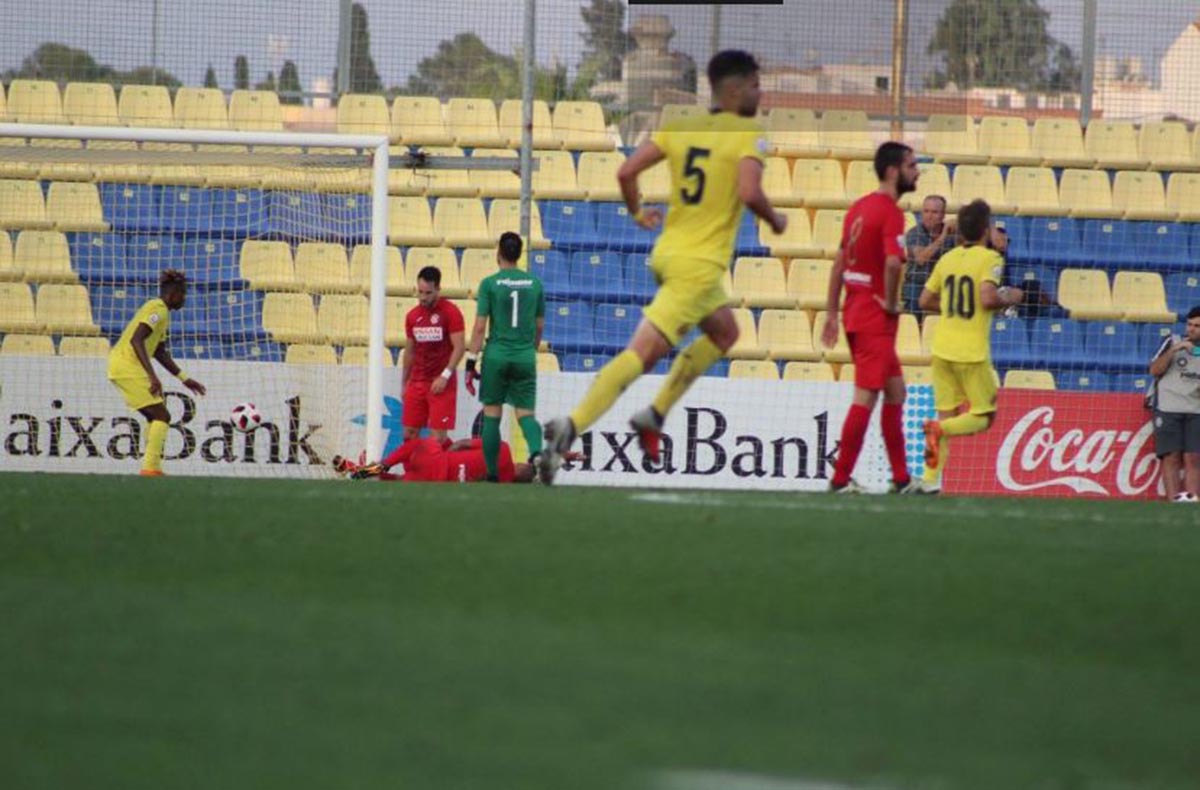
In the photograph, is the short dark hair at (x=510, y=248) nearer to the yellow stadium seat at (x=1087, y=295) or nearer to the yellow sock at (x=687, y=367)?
the yellow sock at (x=687, y=367)

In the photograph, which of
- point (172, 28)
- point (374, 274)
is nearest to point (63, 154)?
point (172, 28)

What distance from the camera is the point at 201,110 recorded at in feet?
52.5

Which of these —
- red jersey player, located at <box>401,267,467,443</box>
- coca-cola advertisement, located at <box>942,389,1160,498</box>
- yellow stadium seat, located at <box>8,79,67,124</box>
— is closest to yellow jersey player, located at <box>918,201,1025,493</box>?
coca-cola advertisement, located at <box>942,389,1160,498</box>

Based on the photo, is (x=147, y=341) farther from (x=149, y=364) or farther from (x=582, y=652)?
(x=582, y=652)

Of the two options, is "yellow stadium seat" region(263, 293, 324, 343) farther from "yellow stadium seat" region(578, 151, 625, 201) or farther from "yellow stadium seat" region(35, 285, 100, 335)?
"yellow stadium seat" region(578, 151, 625, 201)

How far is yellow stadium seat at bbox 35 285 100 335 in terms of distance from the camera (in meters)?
15.1

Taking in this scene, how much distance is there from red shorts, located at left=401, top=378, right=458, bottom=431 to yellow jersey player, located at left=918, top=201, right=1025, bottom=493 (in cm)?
467

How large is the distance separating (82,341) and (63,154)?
1.67 meters

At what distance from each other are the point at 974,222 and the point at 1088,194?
19.8 ft

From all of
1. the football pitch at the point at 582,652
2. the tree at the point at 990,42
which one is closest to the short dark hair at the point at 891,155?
the football pitch at the point at 582,652

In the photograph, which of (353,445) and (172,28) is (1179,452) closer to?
(353,445)

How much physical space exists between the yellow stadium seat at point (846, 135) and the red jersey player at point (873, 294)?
6191 mm

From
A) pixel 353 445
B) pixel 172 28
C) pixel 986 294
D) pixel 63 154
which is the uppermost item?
pixel 172 28

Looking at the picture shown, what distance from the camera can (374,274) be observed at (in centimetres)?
1275
